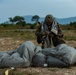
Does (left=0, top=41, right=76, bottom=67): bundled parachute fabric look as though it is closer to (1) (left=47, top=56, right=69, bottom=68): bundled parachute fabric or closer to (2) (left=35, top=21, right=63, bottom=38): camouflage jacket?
(1) (left=47, top=56, right=69, bottom=68): bundled parachute fabric

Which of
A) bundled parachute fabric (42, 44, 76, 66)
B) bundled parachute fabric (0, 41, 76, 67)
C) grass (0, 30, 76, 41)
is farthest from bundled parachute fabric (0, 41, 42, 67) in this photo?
grass (0, 30, 76, 41)

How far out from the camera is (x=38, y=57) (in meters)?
8.74

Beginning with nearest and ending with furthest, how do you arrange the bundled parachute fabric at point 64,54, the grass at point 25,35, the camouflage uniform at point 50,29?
the bundled parachute fabric at point 64,54, the camouflage uniform at point 50,29, the grass at point 25,35

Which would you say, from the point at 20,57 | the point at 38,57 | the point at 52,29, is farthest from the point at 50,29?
the point at 20,57

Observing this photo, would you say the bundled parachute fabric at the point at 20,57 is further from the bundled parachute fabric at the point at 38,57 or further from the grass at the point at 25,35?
the grass at the point at 25,35

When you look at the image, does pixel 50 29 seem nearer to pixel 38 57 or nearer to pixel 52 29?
pixel 52 29

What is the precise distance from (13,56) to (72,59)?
1449 mm

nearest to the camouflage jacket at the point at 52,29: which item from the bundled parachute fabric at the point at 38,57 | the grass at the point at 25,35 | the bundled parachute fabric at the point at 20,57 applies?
the bundled parachute fabric at the point at 38,57

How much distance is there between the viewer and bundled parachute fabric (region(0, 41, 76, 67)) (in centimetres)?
852

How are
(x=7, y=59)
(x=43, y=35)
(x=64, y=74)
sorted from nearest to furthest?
(x=64, y=74)
(x=7, y=59)
(x=43, y=35)

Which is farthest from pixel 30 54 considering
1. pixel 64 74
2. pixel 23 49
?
pixel 64 74

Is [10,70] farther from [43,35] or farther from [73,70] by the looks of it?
[43,35]

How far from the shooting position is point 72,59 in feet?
28.0

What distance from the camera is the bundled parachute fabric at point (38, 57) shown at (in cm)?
852
